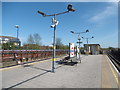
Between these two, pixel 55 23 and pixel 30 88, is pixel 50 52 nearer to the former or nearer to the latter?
pixel 55 23

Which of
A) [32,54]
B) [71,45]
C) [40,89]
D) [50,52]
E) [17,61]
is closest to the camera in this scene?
[40,89]

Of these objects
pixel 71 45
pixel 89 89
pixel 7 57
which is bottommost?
pixel 89 89

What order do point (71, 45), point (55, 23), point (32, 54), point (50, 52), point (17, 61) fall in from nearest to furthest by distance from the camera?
point (55, 23) → point (17, 61) → point (71, 45) → point (32, 54) → point (50, 52)

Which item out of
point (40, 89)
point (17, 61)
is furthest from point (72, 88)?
point (17, 61)

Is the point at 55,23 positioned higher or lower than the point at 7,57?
higher

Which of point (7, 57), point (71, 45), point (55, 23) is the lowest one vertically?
point (7, 57)

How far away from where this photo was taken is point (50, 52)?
77.0 feet

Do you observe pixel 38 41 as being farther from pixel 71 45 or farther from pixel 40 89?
pixel 40 89

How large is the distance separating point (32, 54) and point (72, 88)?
12.3 metres

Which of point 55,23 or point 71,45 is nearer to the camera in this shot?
point 55,23

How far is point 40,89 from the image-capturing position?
16.6 feet

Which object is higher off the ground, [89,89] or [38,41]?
[38,41]

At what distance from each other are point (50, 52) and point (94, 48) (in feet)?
81.9

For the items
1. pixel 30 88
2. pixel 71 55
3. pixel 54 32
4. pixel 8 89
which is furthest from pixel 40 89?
pixel 71 55
